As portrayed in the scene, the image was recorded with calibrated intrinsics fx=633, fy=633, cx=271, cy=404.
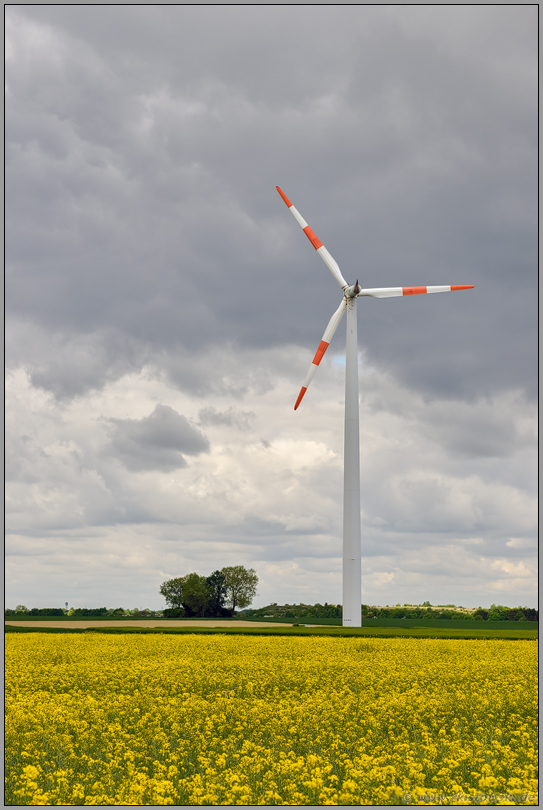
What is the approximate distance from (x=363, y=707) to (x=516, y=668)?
10866 mm

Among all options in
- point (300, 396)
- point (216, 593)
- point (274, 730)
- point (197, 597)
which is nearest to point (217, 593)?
point (216, 593)

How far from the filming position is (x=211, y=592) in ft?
368

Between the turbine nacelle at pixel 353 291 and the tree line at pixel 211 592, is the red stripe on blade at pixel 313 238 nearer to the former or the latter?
the turbine nacelle at pixel 353 291

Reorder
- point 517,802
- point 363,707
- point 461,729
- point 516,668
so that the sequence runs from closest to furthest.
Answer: point 517,802
point 461,729
point 363,707
point 516,668

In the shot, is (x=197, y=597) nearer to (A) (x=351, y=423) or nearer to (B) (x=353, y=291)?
→ (A) (x=351, y=423)

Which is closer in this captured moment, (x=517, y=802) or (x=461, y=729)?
(x=517, y=802)

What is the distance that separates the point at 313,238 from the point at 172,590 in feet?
273

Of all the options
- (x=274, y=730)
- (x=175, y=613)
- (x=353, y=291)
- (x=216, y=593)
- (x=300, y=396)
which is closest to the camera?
(x=274, y=730)

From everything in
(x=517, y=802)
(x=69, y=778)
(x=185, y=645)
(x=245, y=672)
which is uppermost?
(x=517, y=802)

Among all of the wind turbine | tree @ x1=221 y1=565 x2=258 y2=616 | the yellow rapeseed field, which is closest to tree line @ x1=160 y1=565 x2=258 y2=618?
tree @ x1=221 y1=565 x2=258 y2=616

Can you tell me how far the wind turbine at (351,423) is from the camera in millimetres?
54312

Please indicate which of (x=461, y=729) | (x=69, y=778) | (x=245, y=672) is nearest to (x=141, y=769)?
(x=69, y=778)

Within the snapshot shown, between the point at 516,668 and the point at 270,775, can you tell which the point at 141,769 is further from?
the point at 516,668

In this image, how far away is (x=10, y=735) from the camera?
603 inches
